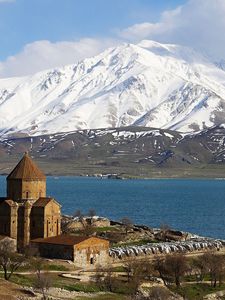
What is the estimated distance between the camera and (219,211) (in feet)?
476

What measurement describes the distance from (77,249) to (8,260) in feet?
27.7

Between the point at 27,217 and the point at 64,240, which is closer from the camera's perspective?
the point at 64,240

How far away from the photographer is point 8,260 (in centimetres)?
5538

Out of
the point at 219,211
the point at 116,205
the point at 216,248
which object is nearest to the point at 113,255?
the point at 216,248

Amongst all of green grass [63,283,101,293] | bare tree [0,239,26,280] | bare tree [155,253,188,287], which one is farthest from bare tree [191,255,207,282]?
bare tree [0,239,26,280]

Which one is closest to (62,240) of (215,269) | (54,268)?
(54,268)

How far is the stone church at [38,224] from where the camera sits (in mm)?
62875

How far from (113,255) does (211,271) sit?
11.2 m

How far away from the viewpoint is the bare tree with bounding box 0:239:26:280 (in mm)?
52609

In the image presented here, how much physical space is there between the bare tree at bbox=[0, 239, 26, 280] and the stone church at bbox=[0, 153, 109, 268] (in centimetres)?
507

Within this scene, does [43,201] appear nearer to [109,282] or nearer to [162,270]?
[162,270]

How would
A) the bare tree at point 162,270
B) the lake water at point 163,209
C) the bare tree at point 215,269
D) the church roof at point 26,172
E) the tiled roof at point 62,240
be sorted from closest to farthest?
the bare tree at point 162,270
the bare tree at point 215,269
the tiled roof at point 62,240
the church roof at point 26,172
the lake water at point 163,209

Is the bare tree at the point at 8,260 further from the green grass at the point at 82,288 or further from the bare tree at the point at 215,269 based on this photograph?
the bare tree at the point at 215,269

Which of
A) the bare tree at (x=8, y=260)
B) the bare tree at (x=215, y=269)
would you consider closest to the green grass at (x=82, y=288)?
the bare tree at (x=8, y=260)
